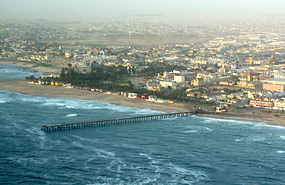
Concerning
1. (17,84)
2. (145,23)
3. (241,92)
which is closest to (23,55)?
(17,84)

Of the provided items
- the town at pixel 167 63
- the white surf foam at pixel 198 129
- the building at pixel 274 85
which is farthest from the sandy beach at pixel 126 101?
the building at pixel 274 85

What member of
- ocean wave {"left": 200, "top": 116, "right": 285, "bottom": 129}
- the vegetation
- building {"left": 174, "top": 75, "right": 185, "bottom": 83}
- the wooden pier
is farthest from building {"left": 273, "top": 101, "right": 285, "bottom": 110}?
building {"left": 174, "top": 75, "right": 185, "bottom": 83}

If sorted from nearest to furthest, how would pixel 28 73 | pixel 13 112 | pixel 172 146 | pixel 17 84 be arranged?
pixel 172 146 < pixel 13 112 < pixel 17 84 < pixel 28 73

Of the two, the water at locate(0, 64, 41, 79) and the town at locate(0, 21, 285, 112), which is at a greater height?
the town at locate(0, 21, 285, 112)

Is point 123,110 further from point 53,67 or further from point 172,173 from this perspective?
point 53,67

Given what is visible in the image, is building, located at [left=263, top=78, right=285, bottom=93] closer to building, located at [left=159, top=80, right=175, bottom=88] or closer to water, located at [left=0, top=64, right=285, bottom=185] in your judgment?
building, located at [left=159, top=80, right=175, bottom=88]

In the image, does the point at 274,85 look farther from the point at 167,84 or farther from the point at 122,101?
the point at 122,101
